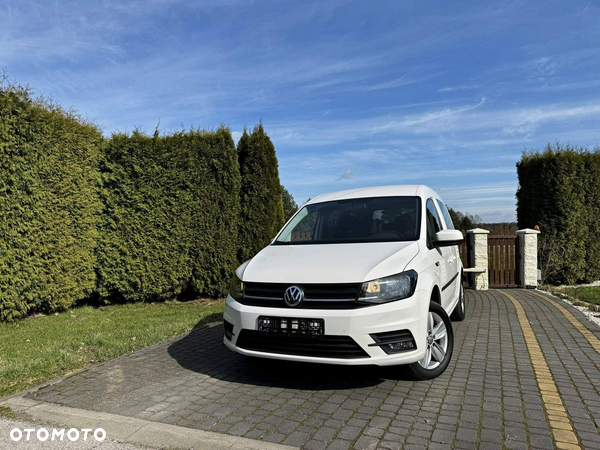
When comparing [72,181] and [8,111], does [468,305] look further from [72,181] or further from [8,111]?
[8,111]

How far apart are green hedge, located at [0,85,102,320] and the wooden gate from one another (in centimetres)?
1011

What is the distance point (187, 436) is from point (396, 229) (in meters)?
3.03

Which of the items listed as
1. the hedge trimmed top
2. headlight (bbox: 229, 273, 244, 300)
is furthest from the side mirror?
the hedge trimmed top

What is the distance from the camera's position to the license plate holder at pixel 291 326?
378cm

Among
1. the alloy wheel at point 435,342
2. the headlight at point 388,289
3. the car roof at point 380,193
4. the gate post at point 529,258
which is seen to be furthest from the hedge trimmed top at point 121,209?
the headlight at point 388,289

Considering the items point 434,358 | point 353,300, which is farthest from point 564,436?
point 353,300

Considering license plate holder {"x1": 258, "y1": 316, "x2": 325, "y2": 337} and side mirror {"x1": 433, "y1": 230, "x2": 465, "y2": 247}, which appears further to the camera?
side mirror {"x1": 433, "y1": 230, "x2": 465, "y2": 247}

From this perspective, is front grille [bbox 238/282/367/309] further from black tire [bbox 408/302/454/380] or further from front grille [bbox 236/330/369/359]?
black tire [bbox 408/302/454/380]

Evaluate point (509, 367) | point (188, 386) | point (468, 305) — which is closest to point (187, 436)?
point (188, 386)

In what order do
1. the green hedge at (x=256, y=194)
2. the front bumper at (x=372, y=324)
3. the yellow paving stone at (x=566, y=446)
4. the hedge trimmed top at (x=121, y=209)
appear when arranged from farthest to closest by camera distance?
1. the green hedge at (x=256, y=194)
2. the hedge trimmed top at (x=121, y=209)
3. the front bumper at (x=372, y=324)
4. the yellow paving stone at (x=566, y=446)

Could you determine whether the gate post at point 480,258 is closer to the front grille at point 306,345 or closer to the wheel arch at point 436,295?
the wheel arch at point 436,295

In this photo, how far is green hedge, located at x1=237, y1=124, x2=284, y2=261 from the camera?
10.5 m

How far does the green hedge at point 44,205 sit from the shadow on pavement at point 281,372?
4044mm

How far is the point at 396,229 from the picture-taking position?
5023mm
